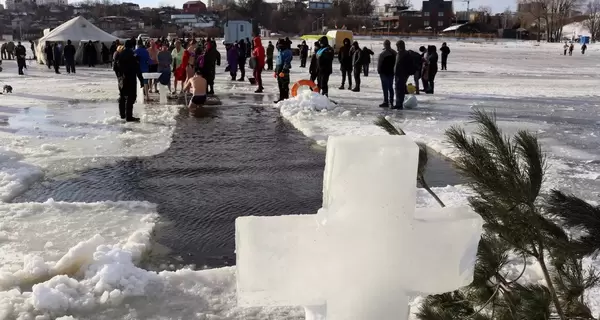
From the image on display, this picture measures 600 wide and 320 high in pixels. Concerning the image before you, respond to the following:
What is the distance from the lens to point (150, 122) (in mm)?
11445

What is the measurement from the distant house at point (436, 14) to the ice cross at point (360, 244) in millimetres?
128561

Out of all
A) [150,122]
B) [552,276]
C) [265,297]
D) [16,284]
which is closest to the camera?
[265,297]

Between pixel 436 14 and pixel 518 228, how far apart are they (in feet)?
434

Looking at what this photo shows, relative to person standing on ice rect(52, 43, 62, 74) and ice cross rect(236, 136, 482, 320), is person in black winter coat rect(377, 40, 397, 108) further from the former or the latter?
person standing on ice rect(52, 43, 62, 74)

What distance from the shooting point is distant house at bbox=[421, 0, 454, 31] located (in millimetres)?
125250

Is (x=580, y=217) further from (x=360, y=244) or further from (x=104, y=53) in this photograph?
(x=104, y=53)

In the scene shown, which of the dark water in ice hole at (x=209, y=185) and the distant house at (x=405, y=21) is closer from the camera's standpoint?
the dark water in ice hole at (x=209, y=185)

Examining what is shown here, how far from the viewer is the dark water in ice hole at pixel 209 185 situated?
524cm

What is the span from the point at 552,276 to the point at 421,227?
3.63 ft

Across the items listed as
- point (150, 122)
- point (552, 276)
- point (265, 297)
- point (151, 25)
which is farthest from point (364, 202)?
point (151, 25)

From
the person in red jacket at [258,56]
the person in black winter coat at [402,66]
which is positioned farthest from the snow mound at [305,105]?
the person in red jacket at [258,56]

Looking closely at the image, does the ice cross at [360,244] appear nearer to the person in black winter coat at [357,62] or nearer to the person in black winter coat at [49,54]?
the person in black winter coat at [357,62]

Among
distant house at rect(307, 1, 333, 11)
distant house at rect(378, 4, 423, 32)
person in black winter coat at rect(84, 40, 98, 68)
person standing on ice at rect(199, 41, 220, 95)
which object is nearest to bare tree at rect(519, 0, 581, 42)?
distant house at rect(378, 4, 423, 32)

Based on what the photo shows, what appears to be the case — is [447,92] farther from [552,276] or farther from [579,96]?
[552,276]
